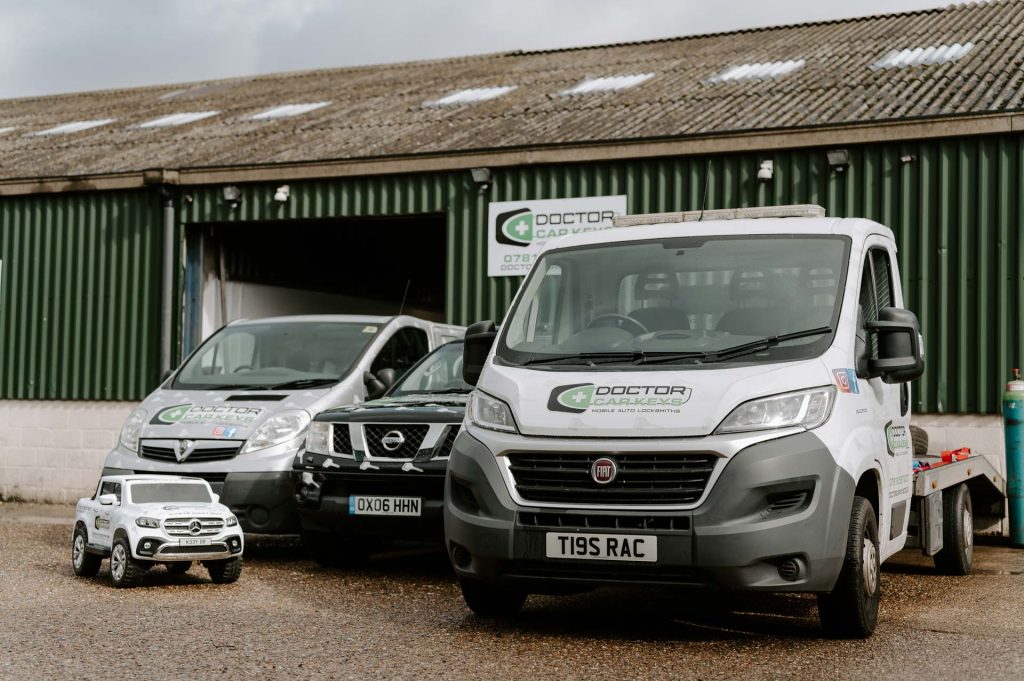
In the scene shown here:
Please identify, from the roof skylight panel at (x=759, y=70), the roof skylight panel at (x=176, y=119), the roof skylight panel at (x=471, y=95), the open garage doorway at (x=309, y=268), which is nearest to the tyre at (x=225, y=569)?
the open garage doorway at (x=309, y=268)

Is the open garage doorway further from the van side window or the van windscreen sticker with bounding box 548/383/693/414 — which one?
the van windscreen sticker with bounding box 548/383/693/414

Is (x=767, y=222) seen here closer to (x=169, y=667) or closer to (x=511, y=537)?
(x=511, y=537)

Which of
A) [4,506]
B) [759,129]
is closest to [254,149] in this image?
[4,506]

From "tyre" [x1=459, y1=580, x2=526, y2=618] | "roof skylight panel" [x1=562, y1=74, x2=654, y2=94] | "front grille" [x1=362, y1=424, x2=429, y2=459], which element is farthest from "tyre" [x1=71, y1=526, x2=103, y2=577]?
"roof skylight panel" [x1=562, y1=74, x2=654, y2=94]

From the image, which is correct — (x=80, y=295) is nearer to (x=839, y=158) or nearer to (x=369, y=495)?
(x=369, y=495)

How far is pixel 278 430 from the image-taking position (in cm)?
1008

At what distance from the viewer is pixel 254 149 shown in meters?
17.4

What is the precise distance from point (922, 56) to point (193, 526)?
11.7 metres

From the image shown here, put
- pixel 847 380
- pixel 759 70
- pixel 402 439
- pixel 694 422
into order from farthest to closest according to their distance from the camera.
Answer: pixel 759 70
pixel 402 439
pixel 847 380
pixel 694 422

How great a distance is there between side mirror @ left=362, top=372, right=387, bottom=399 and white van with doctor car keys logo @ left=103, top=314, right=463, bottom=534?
1 centimetres

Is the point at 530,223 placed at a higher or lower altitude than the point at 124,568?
higher

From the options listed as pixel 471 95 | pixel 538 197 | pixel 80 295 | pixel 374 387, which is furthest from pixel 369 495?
pixel 471 95

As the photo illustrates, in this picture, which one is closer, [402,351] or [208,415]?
[208,415]

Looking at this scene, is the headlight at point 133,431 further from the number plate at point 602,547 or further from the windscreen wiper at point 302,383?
the number plate at point 602,547
